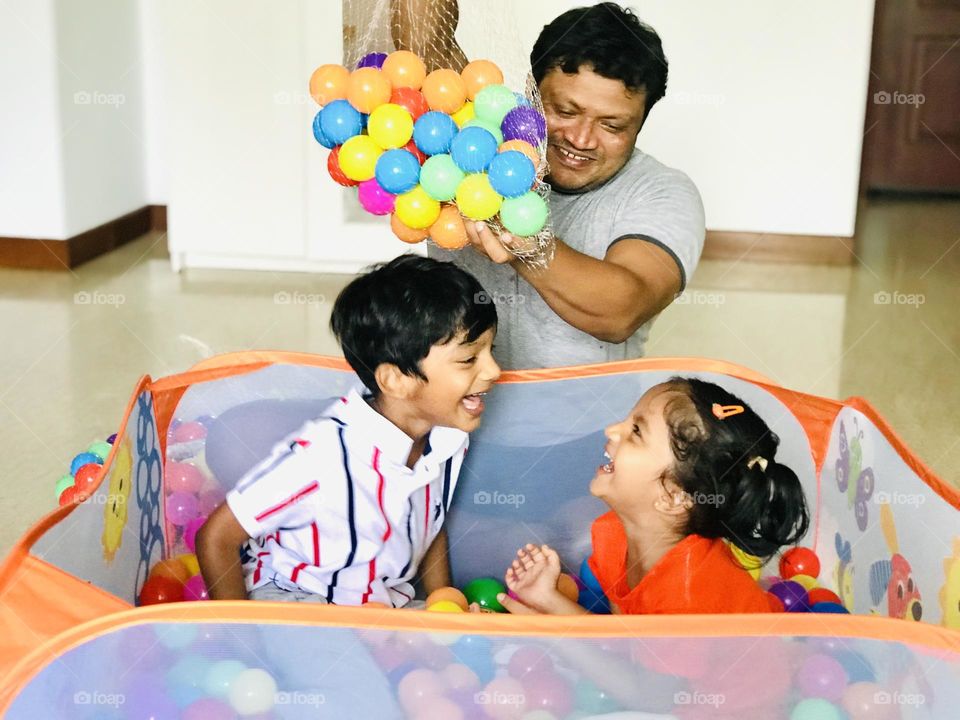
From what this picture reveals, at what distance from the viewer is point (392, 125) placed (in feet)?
3.93

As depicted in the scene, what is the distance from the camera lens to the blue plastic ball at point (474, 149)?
3.81 ft

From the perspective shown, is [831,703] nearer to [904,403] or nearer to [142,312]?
[904,403]

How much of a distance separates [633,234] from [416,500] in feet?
1.43

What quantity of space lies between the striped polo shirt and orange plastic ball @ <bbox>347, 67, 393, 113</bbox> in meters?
0.36

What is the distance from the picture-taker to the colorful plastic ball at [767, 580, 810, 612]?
1529 millimetres

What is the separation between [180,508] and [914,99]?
14.8ft

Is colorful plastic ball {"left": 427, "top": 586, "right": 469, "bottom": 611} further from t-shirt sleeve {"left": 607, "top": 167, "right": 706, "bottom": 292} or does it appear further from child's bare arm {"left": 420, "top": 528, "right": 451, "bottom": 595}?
t-shirt sleeve {"left": 607, "top": 167, "right": 706, "bottom": 292}

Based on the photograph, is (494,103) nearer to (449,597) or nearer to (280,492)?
(280,492)

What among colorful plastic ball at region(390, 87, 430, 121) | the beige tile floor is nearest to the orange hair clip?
colorful plastic ball at region(390, 87, 430, 121)

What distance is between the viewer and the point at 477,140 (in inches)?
45.8

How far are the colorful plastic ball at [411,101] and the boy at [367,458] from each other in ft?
0.67

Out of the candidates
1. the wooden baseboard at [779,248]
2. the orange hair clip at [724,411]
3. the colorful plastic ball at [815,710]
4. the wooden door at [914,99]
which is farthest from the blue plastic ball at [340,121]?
the wooden door at [914,99]

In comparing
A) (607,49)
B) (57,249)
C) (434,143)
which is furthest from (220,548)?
(57,249)

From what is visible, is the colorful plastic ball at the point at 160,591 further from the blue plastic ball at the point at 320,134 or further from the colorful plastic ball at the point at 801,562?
the colorful plastic ball at the point at 801,562
